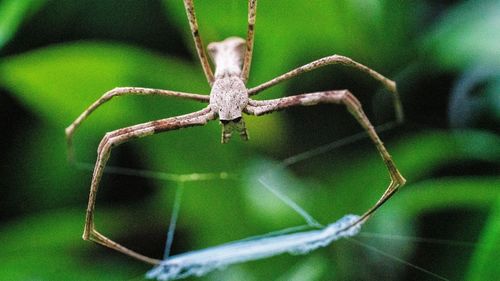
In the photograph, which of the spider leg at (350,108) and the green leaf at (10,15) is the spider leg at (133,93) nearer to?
the spider leg at (350,108)

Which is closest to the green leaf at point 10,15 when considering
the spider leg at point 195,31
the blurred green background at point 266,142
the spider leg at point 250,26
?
the blurred green background at point 266,142

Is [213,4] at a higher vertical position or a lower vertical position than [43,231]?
higher

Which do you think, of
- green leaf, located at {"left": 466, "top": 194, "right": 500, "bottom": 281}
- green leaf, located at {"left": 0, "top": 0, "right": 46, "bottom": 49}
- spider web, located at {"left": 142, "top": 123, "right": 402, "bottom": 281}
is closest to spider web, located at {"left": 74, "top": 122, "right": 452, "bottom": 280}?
spider web, located at {"left": 142, "top": 123, "right": 402, "bottom": 281}

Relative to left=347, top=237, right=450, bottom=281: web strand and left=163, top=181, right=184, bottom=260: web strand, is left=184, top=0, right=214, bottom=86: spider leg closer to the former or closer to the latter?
left=163, top=181, right=184, bottom=260: web strand

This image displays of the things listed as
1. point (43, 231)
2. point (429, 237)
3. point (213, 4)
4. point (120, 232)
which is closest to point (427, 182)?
point (429, 237)

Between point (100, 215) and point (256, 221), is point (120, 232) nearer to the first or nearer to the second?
point (100, 215)

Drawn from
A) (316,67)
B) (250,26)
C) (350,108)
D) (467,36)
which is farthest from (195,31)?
(467,36)
